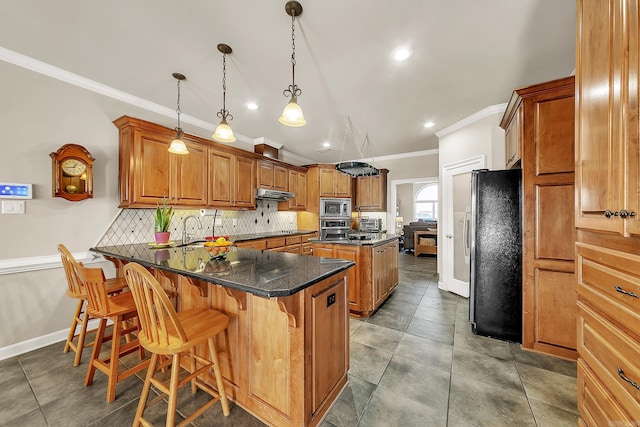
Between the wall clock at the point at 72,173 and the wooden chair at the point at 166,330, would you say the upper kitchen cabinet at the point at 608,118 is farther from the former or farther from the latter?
the wall clock at the point at 72,173

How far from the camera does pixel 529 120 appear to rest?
2.19 m

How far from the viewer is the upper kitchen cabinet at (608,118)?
86cm

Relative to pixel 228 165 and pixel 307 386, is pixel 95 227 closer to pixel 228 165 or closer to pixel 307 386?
pixel 228 165

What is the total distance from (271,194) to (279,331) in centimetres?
330

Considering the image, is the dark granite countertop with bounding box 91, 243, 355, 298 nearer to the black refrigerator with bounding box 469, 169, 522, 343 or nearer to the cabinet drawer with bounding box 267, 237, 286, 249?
the black refrigerator with bounding box 469, 169, 522, 343

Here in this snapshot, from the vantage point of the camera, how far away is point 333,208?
18.0 feet

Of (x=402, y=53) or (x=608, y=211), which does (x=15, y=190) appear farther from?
(x=608, y=211)

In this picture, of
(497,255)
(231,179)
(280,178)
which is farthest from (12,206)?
(497,255)

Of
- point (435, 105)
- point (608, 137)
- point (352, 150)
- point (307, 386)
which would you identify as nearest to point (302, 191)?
point (352, 150)

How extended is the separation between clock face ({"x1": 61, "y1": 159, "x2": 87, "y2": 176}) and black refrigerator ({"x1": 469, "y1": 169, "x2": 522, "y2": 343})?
427 centimetres

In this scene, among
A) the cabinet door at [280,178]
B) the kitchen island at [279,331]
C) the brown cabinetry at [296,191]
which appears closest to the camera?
the kitchen island at [279,331]

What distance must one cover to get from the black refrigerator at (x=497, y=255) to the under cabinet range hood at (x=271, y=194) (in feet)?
10.5

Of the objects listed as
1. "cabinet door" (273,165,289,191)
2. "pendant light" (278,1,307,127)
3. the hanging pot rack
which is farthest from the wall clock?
the hanging pot rack

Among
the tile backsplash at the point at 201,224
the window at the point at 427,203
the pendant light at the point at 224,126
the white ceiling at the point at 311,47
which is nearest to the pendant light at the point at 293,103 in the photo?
the white ceiling at the point at 311,47
